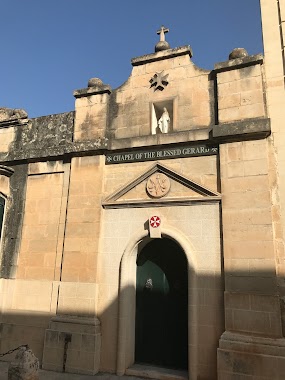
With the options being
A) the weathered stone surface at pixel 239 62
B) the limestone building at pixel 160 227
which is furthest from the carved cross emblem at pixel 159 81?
the weathered stone surface at pixel 239 62

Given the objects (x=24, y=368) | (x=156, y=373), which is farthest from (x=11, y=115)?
(x=156, y=373)

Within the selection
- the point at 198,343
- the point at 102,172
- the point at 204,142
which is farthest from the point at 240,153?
the point at 198,343

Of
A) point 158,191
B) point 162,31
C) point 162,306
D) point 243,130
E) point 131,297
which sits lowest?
point 162,306

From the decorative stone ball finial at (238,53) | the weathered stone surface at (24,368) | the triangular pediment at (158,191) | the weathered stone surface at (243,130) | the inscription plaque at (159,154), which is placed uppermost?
the decorative stone ball finial at (238,53)

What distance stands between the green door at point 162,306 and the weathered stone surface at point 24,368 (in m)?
2.59

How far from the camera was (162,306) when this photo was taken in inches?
286

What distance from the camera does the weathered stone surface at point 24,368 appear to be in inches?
207

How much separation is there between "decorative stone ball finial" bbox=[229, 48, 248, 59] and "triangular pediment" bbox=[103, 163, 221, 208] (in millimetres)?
3056

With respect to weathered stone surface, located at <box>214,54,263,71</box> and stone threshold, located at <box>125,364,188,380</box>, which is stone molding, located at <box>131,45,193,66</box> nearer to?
weathered stone surface, located at <box>214,54,263,71</box>

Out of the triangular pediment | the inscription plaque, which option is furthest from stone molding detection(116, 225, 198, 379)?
the inscription plaque

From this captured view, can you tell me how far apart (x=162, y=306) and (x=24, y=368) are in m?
3.12

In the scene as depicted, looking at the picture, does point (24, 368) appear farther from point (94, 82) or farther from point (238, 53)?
point (238, 53)

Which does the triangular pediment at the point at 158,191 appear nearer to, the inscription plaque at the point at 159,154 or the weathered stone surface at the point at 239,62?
the inscription plaque at the point at 159,154

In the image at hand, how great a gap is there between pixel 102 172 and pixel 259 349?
505 centimetres
